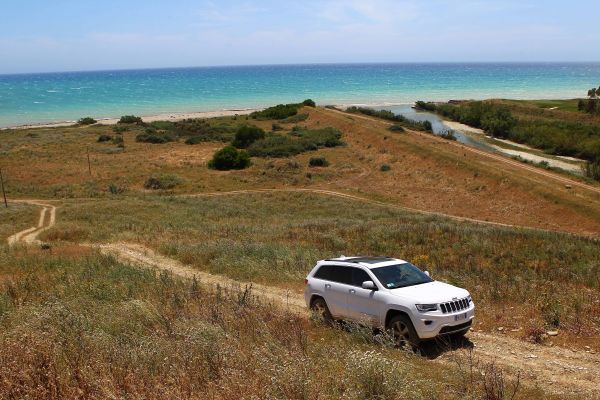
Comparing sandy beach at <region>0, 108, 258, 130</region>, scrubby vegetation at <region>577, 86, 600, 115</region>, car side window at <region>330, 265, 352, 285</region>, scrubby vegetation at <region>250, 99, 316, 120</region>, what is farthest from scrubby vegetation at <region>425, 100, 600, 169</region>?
car side window at <region>330, 265, 352, 285</region>

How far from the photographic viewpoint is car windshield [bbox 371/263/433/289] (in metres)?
11.7

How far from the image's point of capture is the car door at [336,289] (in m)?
12.2

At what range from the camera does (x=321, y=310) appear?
12.8m

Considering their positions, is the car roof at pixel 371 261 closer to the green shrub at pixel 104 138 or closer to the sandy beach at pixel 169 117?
the green shrub at pixel 104 138

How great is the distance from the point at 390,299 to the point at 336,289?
66.7 inches

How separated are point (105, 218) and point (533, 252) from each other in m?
24.9

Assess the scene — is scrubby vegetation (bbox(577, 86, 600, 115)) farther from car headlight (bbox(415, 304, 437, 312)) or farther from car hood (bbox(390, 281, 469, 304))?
car headlight (bbox(415, 304, 437, 312))

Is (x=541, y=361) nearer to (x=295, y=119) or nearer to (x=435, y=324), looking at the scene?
(x=435, y=324)

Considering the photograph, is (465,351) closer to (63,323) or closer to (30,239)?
(63,323)

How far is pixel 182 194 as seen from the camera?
4678 cm

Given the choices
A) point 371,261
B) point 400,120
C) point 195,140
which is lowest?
point 195,140

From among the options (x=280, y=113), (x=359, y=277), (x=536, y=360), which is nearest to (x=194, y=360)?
(x=359, y=277)

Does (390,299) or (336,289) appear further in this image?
(336,289)

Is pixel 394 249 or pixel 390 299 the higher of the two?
pixel 390 299
